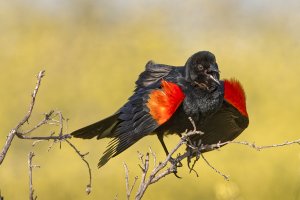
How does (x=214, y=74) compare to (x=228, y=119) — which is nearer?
(x=214, y=74)

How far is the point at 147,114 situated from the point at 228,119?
70cm

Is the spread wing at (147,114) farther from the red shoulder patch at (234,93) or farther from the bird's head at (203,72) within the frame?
the red shoulder patch at (234,93)

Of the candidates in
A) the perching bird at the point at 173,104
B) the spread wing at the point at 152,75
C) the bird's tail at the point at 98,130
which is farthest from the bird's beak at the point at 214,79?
the bird's tail at the point at 98,130

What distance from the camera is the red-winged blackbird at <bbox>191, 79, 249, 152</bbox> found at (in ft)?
19.8

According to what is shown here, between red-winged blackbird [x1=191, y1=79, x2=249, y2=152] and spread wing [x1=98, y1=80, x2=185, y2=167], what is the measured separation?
389mm

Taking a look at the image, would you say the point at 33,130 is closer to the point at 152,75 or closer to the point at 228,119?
the point at 152,75

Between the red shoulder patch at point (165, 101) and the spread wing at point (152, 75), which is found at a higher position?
the spread wing at point (152, 75)

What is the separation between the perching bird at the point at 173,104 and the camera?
5.70 meters

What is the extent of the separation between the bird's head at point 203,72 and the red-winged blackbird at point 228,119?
0.16 metres

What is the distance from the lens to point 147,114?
580 cm

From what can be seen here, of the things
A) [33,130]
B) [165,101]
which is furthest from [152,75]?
[33,130]

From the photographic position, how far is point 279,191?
10602 millimetres

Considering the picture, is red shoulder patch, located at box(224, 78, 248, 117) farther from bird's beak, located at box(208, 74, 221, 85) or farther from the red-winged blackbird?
bird's beak, located at box(208, 74, 221, 85)

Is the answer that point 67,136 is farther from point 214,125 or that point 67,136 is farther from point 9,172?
point 9,172
